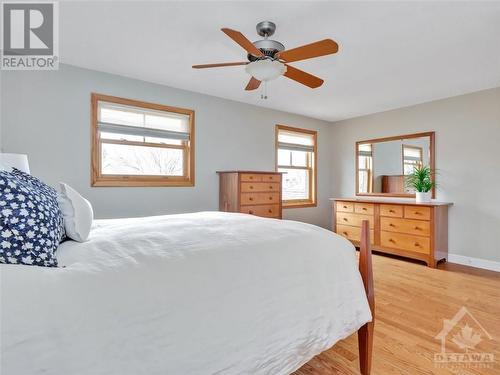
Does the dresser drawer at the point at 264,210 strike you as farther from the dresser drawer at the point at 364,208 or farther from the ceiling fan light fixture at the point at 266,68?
the ceiling fan light fixture at the point at 266,68

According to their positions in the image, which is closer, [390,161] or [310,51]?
[310,51]

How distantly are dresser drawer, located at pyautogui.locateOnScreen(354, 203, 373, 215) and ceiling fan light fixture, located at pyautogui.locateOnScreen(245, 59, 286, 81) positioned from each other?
298 centimetres

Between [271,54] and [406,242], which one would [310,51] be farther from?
[406,242]

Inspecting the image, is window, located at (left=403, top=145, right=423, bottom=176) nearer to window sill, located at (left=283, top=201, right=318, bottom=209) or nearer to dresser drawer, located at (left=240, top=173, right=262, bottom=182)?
window sill, located at (left=283, top=201, right=318, bottom=209)

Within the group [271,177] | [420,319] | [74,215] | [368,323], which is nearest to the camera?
[74,215]

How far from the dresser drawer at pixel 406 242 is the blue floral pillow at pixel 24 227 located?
159 inches

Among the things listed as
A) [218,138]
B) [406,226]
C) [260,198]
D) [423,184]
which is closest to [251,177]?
[260,198]

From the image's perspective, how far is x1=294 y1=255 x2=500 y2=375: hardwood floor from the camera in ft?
5.38

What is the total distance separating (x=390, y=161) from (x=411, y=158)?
13.5 inches

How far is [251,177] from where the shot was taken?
3.66 metres

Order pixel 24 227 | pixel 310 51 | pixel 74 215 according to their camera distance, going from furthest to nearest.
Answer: pixel 310 51, pixel 74 215, pixel 24 227

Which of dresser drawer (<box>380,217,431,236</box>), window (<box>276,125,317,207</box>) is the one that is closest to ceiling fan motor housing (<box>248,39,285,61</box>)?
window (<box>276,125,317,207</box>)

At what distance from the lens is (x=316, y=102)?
4.21 m
